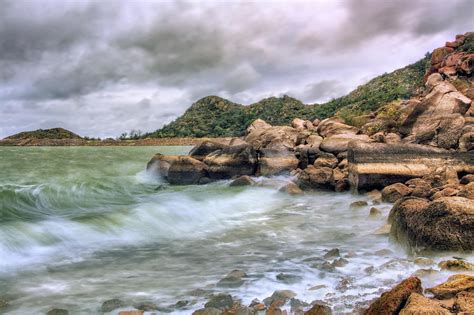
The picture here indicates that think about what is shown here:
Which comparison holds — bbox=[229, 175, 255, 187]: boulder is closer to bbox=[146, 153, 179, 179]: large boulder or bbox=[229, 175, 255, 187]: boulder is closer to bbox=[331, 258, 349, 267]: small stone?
bbox=[146, 153, 179, 179]: large boulder

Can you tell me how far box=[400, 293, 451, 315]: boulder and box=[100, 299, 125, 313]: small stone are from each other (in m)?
3.63

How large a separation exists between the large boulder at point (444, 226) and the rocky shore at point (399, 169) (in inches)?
0.6

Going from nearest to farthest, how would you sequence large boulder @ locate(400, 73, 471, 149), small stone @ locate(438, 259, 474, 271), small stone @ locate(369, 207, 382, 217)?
small stone @ locate(438, 259, 474, 271) < small stone @ locate(369, 207, 382, 217) < large boulder @ locate(400, 73, 471, 149)

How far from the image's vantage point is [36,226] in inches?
402

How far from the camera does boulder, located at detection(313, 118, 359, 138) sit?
71.4 feet

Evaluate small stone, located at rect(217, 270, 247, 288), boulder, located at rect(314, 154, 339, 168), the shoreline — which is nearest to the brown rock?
small stone, located at rect(217, 270, 247, 288)

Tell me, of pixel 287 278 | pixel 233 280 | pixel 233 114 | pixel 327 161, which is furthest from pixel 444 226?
pixel 233 114

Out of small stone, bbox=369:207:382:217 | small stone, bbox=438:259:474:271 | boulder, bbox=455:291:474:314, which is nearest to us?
boulder, bbox=455:291:474:314

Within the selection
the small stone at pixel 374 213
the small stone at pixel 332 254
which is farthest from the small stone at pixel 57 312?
the small stone at pixel 374 213

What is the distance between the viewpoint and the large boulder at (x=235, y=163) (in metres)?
19.7

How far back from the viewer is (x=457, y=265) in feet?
18.6

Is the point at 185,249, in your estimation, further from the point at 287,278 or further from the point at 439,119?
the point at 439,119

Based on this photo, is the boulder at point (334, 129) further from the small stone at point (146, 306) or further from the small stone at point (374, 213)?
the small stone at point (146, 306)

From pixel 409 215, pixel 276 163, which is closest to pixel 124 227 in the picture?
pixel 409 215
